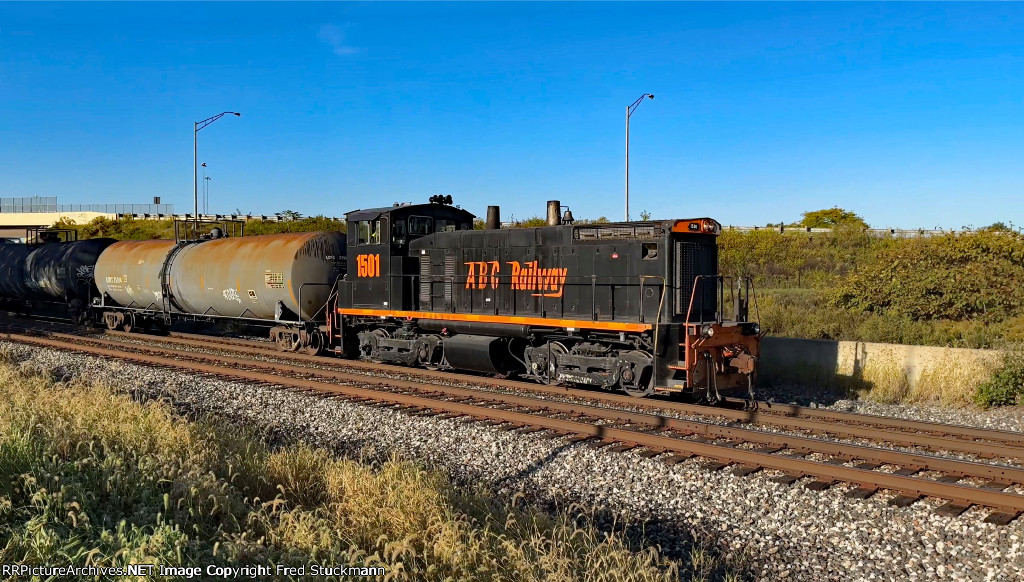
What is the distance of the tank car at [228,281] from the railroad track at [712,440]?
10.9 feet

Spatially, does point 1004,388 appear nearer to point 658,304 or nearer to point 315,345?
point 658,304

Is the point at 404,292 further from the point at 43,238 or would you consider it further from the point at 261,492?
the point at 43,238

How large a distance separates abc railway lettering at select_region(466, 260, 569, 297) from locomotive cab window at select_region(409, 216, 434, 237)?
5.80 ft

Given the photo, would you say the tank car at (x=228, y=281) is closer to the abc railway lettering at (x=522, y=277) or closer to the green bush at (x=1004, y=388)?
the abc railway lettering at (x=522, y=277)

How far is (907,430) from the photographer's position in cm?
950

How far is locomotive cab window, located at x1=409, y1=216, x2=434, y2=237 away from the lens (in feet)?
50.4

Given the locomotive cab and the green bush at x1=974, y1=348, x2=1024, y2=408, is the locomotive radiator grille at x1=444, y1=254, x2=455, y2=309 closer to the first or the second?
the locomotive cab

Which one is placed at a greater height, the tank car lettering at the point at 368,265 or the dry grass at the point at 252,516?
the tank car lettering at the point at 368,265

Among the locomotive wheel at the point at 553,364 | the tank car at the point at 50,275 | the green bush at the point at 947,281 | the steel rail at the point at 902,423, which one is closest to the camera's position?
the steel rail at the point at 902,423

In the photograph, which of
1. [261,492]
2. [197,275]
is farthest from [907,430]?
[197,275]

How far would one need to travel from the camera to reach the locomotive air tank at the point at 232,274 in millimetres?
17109

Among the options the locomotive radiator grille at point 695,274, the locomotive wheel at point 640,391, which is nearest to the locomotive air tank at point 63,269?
the locomotive wheel at point 640,391

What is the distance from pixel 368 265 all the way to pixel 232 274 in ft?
Result: 16.5

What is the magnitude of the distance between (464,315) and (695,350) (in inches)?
188
